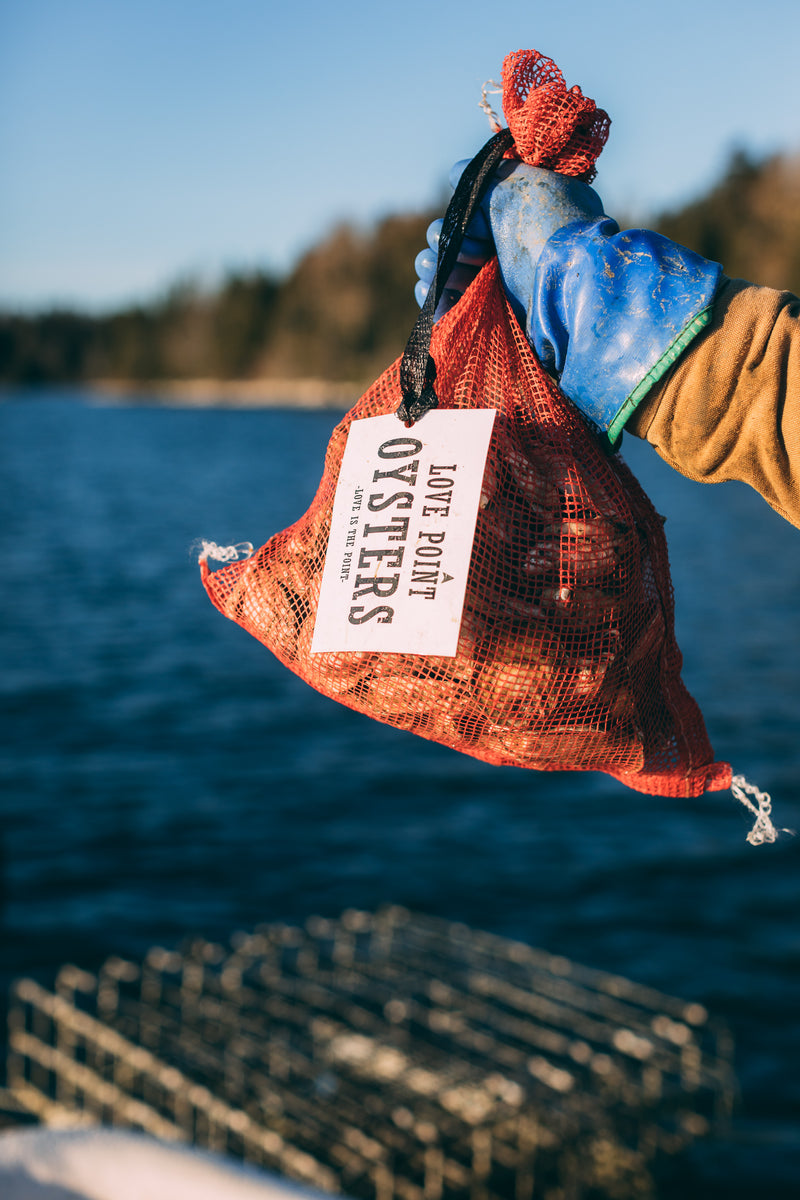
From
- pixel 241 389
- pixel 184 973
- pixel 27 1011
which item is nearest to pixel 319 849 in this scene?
pixel 184 973

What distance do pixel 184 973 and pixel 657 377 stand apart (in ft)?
39.8

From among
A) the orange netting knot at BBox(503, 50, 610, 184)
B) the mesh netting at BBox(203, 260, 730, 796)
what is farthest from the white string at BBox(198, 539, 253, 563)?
the orange netting knot at BBox(503, 50, 610, 184)

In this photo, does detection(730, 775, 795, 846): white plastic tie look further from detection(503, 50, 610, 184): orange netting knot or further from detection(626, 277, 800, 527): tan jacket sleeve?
detection(503, 50, 610, 184): orange netting knot

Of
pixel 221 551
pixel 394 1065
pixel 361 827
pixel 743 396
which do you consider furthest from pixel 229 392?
pixel 743 396

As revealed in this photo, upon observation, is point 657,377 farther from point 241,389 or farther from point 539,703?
point 241,389

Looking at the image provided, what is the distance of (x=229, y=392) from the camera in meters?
135

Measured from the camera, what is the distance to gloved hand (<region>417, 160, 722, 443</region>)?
1689 mm

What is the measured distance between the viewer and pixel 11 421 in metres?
118

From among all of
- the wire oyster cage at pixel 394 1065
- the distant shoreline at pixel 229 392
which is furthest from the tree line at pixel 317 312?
the wire oyster cage at pixel 394 1065

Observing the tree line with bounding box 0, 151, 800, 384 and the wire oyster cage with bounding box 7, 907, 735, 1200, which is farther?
the tree line with bounding box 0, 151, 800, 384

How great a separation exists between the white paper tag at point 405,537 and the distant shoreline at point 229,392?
3792 inches

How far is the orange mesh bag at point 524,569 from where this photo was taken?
6.18ft

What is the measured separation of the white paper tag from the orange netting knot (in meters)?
0.47

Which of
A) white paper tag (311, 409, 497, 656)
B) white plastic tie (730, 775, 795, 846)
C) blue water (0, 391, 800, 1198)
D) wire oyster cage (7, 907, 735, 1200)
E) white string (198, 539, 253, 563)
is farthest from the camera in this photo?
blue water (0, 391, 800, 1198)
